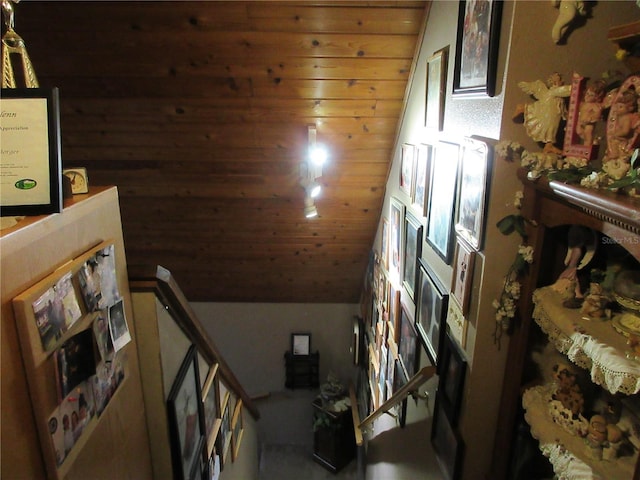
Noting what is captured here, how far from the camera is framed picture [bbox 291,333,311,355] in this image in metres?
4.79

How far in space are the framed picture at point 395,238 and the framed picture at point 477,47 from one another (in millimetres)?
1090

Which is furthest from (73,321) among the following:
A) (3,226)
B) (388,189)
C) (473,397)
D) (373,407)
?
(373,407)

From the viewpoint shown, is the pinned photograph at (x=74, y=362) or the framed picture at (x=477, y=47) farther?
the framed picture at (x=477, y=47)

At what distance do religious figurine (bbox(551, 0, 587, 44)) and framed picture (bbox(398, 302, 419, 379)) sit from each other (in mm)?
1559

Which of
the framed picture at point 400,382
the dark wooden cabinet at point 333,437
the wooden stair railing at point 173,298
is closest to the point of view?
the wooden stair railing at point 173,298

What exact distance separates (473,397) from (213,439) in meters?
1.28

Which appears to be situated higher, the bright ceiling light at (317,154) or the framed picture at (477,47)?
the framed picture at (477,47)

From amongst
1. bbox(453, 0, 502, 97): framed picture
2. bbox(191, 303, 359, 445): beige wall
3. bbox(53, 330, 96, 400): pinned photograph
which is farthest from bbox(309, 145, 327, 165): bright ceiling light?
bbox(191, 303, 359, 445): beige wall

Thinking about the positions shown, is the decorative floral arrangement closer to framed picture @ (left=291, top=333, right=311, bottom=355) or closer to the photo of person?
the photo of person

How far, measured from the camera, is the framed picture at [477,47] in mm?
1265

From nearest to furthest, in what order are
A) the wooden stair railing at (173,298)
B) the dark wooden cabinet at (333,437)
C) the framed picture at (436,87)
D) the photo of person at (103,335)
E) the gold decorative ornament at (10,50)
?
the gold decorative ornament at (10,50) → the photo of person at (103,335) → the wooden stair railing at (173,298) → the framed picture at (436,87) → the dark wooden cabinet at (333,437)

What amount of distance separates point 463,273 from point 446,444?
777 mm

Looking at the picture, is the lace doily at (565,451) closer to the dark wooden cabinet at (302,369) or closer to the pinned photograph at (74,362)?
the pinned photograph at (74,362)

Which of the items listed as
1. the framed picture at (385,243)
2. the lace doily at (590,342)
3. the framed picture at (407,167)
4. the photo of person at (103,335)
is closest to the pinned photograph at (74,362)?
the photo of person at (103,335)
